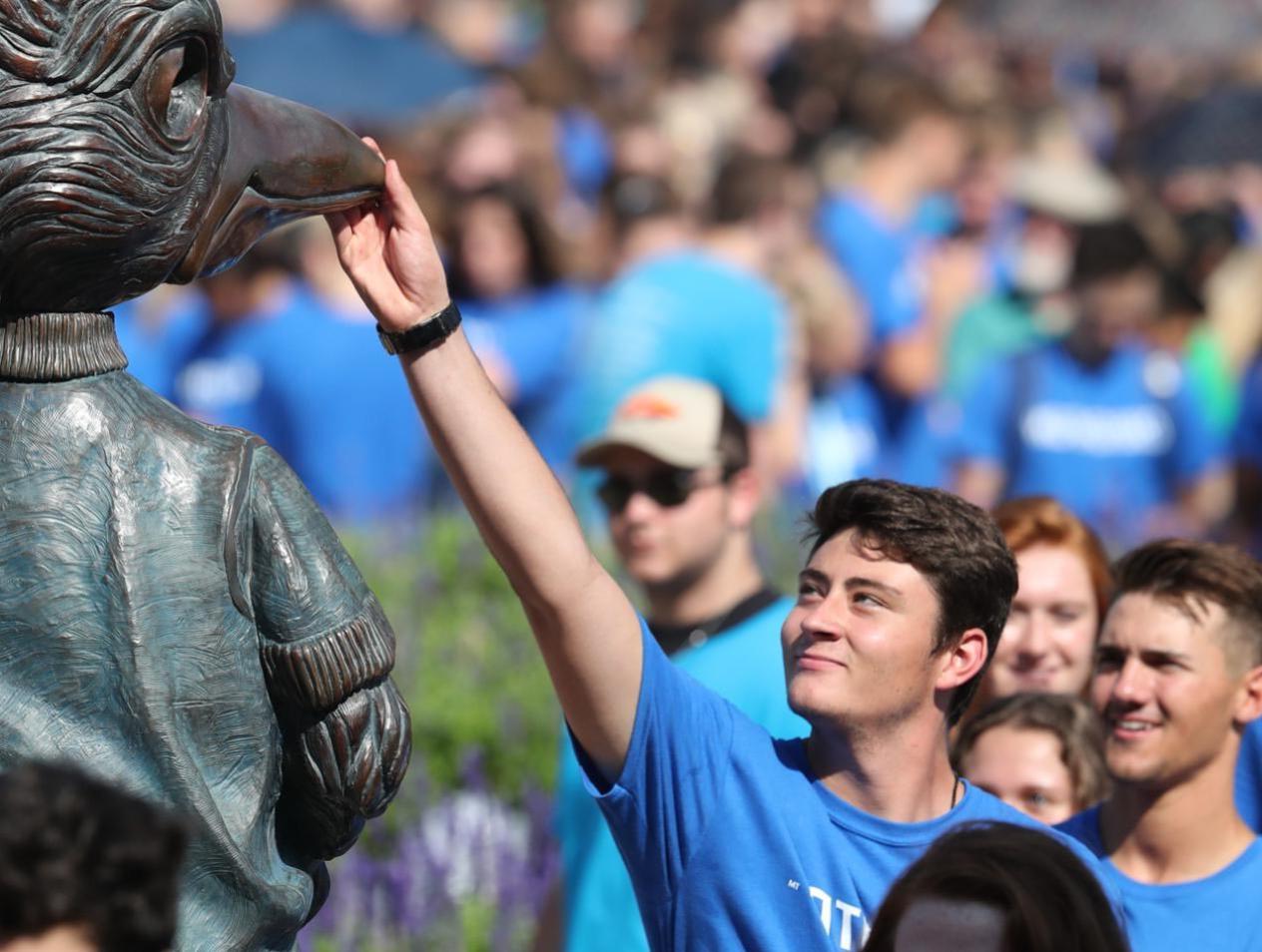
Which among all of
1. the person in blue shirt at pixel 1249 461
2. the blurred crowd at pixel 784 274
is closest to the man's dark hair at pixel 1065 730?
the blurred crowd at pixel 784 274

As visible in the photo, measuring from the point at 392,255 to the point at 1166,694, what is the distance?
1.63 meters

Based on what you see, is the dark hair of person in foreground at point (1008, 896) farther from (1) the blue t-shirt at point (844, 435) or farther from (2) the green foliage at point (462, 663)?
(1) the blue t-shirt at point (844, 435)

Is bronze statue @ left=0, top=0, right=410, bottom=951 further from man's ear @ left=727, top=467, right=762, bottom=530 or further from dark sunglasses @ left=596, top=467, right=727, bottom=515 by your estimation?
man's ear @ left=727, top=467, right=762, bottom=530

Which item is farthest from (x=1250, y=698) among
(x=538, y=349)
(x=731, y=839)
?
(x=538, y=349)

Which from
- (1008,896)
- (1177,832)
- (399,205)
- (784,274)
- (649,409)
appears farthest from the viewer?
(784,274)

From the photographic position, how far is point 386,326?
2.99 m

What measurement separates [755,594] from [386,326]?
188cm

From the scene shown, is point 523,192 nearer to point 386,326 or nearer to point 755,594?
point 755,594

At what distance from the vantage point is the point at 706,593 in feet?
15.7

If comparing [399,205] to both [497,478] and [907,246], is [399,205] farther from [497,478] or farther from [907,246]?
[907,246]

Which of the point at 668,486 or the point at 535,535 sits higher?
the point at 668,486

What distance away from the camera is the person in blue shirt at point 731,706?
2.99 m

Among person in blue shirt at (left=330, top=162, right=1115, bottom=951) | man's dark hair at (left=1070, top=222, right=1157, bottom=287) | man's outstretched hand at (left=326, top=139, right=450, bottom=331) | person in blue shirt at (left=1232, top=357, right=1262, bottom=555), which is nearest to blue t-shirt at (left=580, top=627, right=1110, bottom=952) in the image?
person in blue shirt at (left=330, top=162, right=1115, bottom=951)

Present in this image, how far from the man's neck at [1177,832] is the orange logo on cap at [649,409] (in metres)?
1.49
